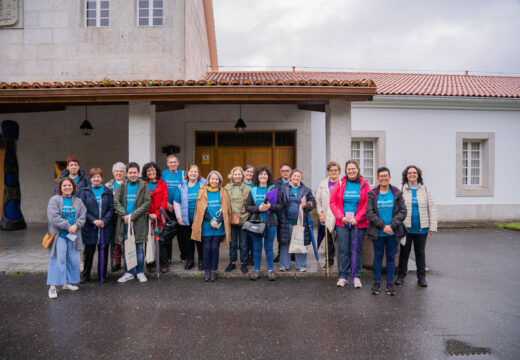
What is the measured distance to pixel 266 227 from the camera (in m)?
4.98

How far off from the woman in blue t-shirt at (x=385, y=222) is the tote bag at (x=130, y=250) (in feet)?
11.3

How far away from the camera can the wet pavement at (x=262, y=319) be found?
2951 mm

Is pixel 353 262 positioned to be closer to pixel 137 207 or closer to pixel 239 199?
pixel 239 199

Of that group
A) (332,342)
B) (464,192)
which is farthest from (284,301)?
(464,192)

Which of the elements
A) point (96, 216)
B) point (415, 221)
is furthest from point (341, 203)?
point (96, 216)

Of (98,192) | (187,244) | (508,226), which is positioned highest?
(98,192)

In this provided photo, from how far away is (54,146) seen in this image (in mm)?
9703

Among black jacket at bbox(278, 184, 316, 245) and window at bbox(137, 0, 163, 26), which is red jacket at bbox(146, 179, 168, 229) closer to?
black jacket at bbox(278, 184, 316, 245)

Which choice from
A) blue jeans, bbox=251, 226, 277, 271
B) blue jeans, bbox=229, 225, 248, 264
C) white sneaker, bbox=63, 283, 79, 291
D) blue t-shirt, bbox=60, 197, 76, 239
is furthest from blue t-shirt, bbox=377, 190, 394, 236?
white sneaker, bbox=63, 283, 79, 291

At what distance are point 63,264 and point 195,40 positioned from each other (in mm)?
9378

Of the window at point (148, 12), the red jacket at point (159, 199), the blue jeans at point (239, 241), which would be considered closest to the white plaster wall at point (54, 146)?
the window at point (148, 12)

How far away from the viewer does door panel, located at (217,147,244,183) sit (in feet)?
31.7

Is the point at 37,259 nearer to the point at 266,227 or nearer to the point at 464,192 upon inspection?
the point at 266,227

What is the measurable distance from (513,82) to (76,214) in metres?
17.0
